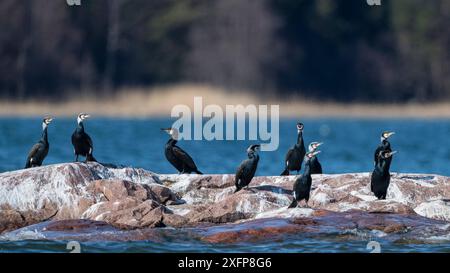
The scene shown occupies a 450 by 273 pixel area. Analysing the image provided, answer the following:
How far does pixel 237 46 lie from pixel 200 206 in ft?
180

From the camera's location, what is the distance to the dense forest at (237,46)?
68.3 m

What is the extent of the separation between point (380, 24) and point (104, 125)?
22.1 metres

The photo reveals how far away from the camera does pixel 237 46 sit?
72.3 m

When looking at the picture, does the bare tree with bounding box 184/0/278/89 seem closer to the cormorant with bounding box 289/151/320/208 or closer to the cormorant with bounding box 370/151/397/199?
the cormorant with bounding box 370/151/397/199

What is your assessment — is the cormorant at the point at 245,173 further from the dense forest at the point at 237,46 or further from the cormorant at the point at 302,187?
the dense forest at the point at 237,46

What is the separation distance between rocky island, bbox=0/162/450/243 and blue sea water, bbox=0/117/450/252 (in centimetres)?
28

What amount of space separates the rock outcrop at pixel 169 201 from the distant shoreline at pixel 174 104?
122 ft

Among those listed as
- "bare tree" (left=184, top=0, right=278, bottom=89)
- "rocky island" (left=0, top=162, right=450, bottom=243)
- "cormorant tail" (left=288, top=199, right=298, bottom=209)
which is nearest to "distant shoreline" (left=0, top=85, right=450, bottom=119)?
"bare tree" (left=184, top=0, right=278, bottom=89)

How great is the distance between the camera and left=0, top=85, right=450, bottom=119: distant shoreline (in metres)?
57.4

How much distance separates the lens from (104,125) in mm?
61969

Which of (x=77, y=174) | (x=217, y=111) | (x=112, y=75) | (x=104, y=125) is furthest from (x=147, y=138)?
(x=77, y=174)

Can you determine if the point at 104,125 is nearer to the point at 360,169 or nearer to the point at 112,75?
the point at 112,75

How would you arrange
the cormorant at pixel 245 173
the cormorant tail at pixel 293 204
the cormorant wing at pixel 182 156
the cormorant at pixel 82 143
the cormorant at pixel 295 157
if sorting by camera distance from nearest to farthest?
the cormorant tail at pixel 293 204, the cormorant at pixel 245 173, the cormorant at pixel 82 143, the cormorant wing at pixel 182 156, the cormorant at pixel 295 157

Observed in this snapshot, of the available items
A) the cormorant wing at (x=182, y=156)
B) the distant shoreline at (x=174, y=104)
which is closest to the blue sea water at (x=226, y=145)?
the distant shoreline at (x=174, y=104)
